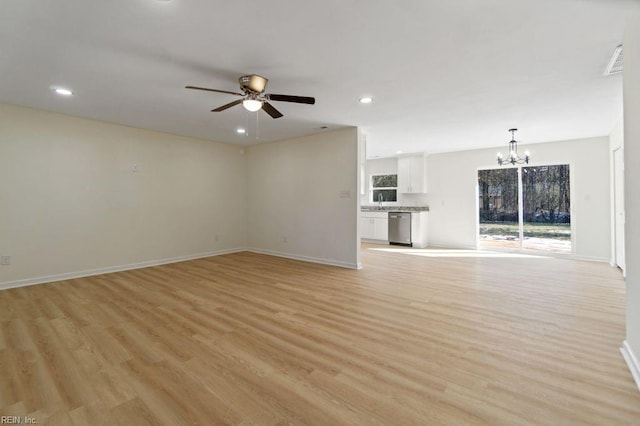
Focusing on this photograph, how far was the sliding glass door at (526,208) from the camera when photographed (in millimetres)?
6180

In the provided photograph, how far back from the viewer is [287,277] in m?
4.53

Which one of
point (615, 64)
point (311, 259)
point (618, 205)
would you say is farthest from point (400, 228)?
point (615, 64)

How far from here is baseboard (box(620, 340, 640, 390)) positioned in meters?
1.86

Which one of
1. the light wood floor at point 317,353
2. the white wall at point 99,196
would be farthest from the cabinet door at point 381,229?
the white wall at point 99,196

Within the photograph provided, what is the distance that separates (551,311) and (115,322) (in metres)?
4.58

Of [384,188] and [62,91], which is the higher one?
[62,91]

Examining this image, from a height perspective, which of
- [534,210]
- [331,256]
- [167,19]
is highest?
[167,19]

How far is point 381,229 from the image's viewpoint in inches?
323

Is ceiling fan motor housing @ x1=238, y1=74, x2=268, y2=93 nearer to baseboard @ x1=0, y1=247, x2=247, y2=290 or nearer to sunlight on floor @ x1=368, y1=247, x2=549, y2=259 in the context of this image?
baseboard @ x1=0, y1=247, x2=247, y2=290

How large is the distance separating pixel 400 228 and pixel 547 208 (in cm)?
329

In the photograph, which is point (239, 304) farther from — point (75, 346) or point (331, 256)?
point (331, 256)

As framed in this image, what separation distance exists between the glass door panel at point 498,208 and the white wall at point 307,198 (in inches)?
159

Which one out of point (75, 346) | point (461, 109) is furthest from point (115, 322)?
point (461, 109)

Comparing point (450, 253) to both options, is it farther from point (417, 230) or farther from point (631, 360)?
point (631, 360)
